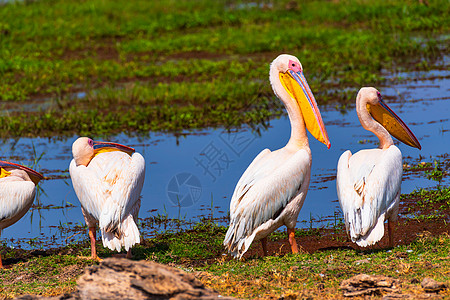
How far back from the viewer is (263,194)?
587cm

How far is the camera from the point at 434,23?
16094 mm

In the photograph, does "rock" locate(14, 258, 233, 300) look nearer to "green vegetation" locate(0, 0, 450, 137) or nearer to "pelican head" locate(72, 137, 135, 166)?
"pelican head" locate(72, 137, 135, 166)

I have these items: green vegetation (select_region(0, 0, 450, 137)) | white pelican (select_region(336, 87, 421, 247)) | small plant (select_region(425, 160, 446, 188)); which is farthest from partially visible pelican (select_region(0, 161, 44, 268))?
green vegetation (select_region(0, 0, 450, 137))

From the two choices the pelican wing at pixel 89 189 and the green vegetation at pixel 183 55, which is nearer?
the pelican wing at pixel 89 189

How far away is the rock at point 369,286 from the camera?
4.22m

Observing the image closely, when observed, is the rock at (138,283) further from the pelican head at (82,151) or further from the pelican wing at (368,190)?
the pelican head at (82,151)

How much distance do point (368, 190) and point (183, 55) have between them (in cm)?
1085

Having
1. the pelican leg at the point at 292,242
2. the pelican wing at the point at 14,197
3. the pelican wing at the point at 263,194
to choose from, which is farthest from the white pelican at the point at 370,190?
the pelican wing at the point at 14,197

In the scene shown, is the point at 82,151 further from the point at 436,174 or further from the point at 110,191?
the point at 436,174

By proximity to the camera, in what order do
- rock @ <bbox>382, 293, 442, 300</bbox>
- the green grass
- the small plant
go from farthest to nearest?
the small plant < the green grass < rock @ <bbox>382, 293, 442, 300</bbox>

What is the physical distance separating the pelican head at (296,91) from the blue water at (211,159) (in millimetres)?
1159

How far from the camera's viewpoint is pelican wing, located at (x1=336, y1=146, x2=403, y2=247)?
5.46 meters

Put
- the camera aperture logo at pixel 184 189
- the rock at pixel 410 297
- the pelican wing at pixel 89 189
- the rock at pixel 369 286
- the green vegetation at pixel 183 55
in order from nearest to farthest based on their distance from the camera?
the rock at pixel 410 297, the rock at pixel 369 286, the pelican wing at pixel 89 189, the camera aperture logo at pixel 184 189, the green vegetation at pixel 183 55

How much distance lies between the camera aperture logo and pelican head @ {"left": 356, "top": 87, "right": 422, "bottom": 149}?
2.52 metres
